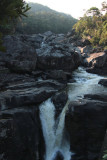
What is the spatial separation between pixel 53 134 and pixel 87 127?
240 centimetres

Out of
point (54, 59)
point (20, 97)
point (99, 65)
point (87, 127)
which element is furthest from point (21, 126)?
point (99, 65)

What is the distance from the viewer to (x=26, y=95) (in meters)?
11.1

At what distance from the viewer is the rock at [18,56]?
1777cm

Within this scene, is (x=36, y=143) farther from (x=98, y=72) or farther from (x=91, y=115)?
(x=98, y=72)

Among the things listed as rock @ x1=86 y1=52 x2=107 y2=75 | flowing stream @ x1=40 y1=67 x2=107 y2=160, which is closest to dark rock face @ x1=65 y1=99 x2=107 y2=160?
flowing stream @ x1=40 y1=67 x2=107 y2=160

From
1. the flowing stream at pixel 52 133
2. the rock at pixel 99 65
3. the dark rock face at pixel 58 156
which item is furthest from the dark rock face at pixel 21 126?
the rock at pixel 99 65

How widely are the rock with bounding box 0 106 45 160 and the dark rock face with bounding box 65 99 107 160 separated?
7.11 feet

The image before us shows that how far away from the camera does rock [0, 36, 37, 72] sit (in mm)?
17766

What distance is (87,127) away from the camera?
9.91m

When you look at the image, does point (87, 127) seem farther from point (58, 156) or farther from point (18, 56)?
point (18, 56)

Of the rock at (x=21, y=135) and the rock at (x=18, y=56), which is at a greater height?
the rock at (x=18, y=56)

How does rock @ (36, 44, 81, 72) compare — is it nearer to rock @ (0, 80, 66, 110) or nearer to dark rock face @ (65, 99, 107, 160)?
rock @ (0, 80, 66, 110)

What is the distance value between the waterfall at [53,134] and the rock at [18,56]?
26.0ft

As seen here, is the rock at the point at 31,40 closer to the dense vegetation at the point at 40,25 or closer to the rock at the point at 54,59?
the rock at the point at 54,59
